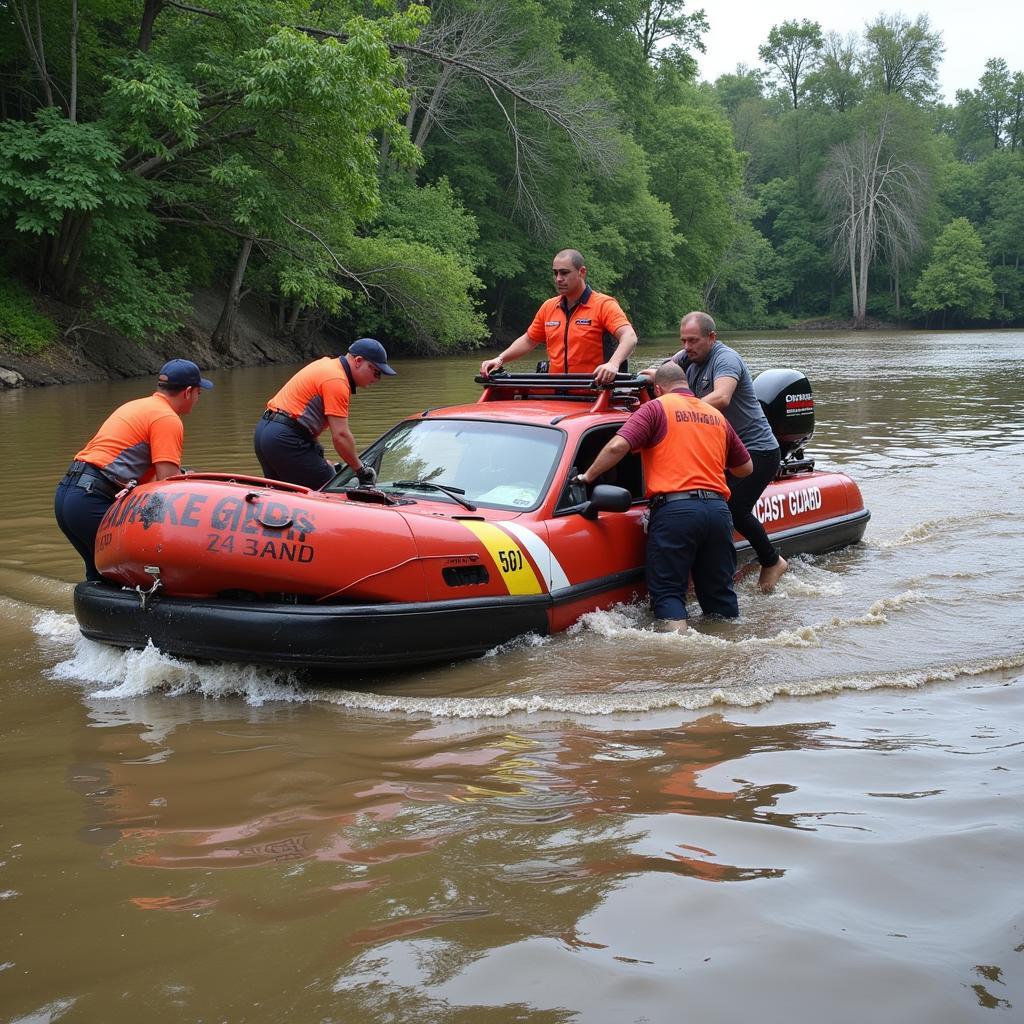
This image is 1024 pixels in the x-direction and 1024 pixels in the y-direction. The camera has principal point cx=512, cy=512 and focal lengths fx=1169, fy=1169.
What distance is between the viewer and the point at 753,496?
324 inches

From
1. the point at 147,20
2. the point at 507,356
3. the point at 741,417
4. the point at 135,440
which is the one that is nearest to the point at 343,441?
the point at 135,440

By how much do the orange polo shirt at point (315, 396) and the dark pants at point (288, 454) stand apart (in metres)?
0.10

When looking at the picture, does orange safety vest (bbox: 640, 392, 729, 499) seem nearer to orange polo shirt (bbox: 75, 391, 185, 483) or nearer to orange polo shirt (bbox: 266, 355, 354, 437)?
orange polo shirt (bbox: 266, 355, 354, 437)

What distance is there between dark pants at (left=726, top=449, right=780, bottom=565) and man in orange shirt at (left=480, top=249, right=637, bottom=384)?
1.18 metres

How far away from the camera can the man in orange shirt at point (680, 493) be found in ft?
23.1

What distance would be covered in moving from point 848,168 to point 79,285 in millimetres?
62716

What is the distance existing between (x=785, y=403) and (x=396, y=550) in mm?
4650

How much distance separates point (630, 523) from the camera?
24.4ft

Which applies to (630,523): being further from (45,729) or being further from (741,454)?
(45,729)

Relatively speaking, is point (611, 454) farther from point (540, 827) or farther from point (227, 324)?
point (227, 324)

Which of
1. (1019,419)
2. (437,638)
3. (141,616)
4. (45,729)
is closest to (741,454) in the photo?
(437,638)

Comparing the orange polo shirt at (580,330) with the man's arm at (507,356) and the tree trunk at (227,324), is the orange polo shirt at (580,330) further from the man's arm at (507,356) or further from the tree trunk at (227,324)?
the tree trunk at (227,324)

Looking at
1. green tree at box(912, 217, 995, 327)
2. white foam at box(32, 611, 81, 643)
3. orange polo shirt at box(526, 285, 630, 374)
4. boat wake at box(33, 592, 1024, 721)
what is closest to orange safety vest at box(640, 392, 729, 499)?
boat wake at box(33, 592, 1024, 721)

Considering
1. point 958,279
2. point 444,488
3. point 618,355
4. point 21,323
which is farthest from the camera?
point 958,279
